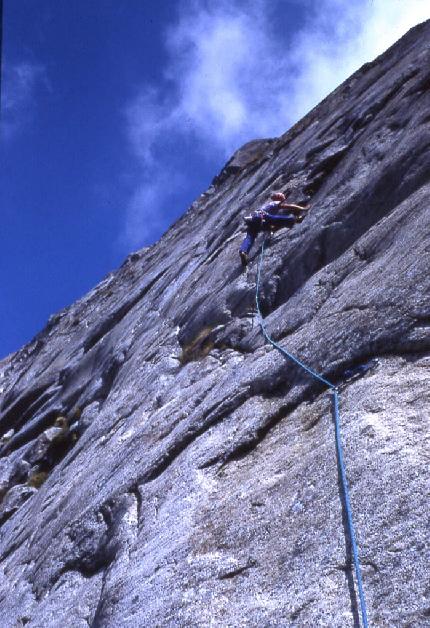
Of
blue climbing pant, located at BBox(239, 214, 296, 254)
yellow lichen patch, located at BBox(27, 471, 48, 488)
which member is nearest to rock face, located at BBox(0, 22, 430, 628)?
yellow lichen patch, located at BBox(27, 471, 48, 488)

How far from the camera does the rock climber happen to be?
51.6 feet

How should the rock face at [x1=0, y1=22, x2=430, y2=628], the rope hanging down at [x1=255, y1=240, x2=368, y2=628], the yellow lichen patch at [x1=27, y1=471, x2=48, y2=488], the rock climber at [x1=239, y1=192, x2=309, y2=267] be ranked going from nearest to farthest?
the rope hanging down at [x1=255, y1=240, x2=368, y2=628] → the rock face at [x1=0, y1=22, x2=430, y2=628] → the rock climber at [x1=239, y1=192, x2=309, y2=267] → the yellow lichen patch at [x1=27, y1=471, x2=48, y2=488]

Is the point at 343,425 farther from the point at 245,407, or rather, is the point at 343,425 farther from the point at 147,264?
the point at 147,264

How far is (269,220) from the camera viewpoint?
1602 centimetres

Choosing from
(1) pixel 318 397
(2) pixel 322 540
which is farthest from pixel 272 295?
(2) pixel 322 540

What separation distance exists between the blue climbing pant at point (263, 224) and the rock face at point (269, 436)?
0.61 metres

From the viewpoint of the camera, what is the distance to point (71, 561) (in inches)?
408

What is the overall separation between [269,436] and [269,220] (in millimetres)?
8304

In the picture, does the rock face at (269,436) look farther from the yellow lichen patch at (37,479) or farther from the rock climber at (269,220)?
the rock climber at (269,220)

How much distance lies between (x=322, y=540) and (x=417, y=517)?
1.00m

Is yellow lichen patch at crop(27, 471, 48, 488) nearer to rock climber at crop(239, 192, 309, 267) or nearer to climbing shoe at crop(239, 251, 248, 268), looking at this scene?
climbing shoe at crop(239, 251, 248, 268)

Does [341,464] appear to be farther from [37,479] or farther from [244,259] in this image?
[37,479]

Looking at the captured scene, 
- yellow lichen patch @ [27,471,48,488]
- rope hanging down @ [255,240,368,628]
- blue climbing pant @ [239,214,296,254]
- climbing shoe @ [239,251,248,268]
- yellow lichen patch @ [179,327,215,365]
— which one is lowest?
rope hanging down @ [255,240,368,628]

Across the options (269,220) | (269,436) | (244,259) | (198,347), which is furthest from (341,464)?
(269,220)
